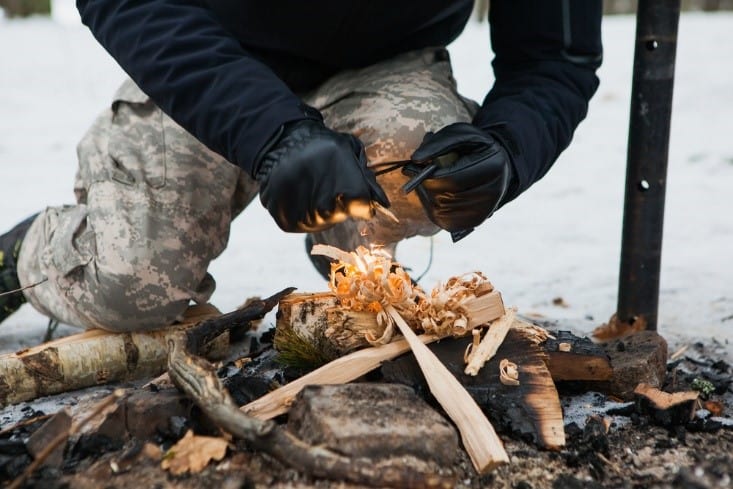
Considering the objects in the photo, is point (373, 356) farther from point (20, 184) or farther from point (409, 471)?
point (20, 184)

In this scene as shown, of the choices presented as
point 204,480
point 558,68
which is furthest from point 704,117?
point 204,480

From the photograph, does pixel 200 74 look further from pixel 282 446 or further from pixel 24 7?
pixel 24 7

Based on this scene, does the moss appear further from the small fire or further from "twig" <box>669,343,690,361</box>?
"twig" <box>669,343,690,361</box>

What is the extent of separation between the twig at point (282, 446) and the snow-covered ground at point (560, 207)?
139 cm

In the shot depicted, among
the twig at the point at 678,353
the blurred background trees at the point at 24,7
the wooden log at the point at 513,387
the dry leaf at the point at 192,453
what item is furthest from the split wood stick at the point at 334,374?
the blurred background trees at the point at 24,7

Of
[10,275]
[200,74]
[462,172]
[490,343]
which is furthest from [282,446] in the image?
[10,275]

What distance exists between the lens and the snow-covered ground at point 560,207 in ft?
11.2

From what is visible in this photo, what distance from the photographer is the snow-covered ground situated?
134 inches

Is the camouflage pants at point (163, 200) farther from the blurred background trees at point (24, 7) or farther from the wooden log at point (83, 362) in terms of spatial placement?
the blurred background trees at point (24, 7)

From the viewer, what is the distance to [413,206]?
259 centimetres

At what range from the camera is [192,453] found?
1649 mm

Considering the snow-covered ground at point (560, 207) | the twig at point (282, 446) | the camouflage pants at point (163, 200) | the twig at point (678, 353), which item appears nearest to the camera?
the twig at point (282, 446)

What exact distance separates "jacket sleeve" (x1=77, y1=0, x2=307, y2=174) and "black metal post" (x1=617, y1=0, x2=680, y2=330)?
131cm

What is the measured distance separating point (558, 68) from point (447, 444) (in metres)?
1.41
